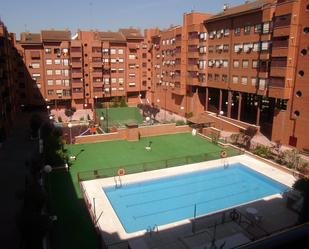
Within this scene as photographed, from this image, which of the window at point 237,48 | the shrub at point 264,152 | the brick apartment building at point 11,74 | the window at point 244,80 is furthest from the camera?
the brick apartment building at point 11,74

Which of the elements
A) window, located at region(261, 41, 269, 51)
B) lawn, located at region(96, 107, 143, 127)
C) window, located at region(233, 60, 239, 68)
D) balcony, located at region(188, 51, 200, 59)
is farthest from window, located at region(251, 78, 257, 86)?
lawn, located at region(96, 107, 143, 127)

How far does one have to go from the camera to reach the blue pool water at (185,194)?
2078 cm

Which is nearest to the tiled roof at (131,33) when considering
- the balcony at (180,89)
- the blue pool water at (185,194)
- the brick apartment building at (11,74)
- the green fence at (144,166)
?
the balcony at (180,89)

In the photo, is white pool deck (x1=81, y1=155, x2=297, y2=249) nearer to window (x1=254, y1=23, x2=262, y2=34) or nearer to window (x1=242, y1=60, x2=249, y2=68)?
window (x1=242, y1=60, x2=249, y2=68)

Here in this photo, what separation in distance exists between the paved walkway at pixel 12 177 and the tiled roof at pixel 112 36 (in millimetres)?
25695

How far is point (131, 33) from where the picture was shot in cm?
6612

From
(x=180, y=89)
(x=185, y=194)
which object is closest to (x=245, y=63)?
(x=180, y=89)

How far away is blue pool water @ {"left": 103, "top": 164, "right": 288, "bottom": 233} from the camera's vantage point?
68.2 ft

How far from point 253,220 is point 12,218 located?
14923mm

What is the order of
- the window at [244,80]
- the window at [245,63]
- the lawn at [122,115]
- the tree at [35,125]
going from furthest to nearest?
the lawn at [122,115]
the window at [244,80]
the window at [245,63]
the tree at [35,125]

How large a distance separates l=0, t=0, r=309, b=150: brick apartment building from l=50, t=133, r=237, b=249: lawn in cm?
945

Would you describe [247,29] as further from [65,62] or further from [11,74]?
[11,74]

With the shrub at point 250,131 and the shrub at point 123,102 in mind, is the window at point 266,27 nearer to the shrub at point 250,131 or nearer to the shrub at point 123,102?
the shrub at point 250,131

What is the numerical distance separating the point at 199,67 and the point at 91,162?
26.6m
